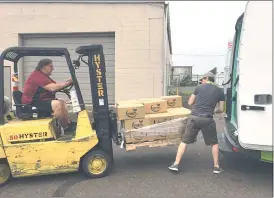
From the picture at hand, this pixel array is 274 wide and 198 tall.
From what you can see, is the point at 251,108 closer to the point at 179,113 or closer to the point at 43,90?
the point at 179,113

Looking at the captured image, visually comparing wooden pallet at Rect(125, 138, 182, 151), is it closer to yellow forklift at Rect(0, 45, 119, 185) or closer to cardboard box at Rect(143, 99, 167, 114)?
yellow forklift at Rect(0, 45, 119, 185)

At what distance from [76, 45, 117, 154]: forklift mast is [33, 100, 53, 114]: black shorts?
754mm

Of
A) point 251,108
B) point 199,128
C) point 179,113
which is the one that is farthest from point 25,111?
point 251,108

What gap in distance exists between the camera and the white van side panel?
4.14m

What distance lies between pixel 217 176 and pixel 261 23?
250 centimetres

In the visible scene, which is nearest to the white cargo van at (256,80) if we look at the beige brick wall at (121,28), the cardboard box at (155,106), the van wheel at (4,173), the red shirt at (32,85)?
the cardboard box at (155,106)

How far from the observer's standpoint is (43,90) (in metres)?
5.29

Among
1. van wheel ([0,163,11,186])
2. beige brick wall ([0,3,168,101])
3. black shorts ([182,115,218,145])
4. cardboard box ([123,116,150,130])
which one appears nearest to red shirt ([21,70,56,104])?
van wheel ([0,163,11,186])

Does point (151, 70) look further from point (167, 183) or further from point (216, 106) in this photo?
point (167, 183)

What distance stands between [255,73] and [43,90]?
3.35 m

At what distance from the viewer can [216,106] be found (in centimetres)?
555

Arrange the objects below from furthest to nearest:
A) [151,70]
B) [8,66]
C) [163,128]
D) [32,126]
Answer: [151,70], [8,66], [163,128], [32,126]

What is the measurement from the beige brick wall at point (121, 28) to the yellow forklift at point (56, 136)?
6331mm

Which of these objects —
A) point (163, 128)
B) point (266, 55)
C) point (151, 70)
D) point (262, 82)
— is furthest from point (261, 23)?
point (151, 70)
